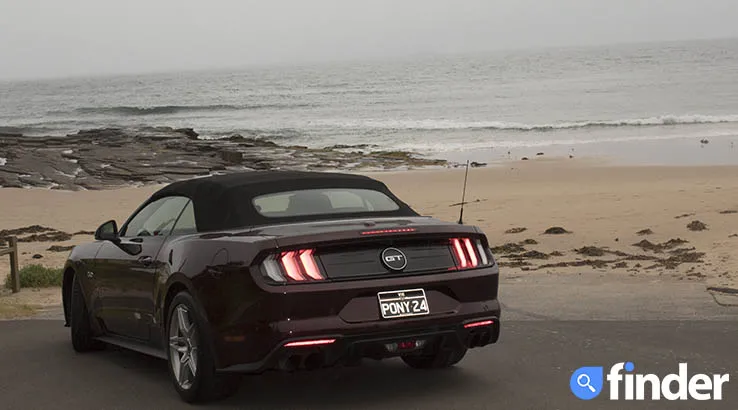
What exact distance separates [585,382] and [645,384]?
14.5 inches

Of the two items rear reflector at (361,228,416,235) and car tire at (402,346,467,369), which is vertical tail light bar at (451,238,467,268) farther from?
car tire at (402,346,467,369)

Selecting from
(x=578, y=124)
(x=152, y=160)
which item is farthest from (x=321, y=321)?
(x=578, y=124)

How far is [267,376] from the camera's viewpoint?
7.84 meters

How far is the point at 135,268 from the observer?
25.8 feet

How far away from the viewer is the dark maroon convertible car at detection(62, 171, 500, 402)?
251 inches

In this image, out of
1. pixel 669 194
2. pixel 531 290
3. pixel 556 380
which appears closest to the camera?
pixel 556 380

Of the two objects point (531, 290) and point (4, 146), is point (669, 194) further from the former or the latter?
point (4, 146)

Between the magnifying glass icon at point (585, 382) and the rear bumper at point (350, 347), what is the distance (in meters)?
0.97

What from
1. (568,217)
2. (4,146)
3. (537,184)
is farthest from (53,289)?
(4,146)

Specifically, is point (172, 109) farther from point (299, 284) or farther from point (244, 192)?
point (299, 284)

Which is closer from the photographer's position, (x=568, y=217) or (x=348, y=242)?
(x=348, y=242)

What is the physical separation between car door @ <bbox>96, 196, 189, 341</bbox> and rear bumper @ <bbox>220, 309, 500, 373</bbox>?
1.33 meters

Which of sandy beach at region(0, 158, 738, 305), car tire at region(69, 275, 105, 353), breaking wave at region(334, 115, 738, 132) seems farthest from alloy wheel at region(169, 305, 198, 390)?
breaking wave at region(334, 115, 738, 132)

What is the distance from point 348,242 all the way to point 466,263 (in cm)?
81
